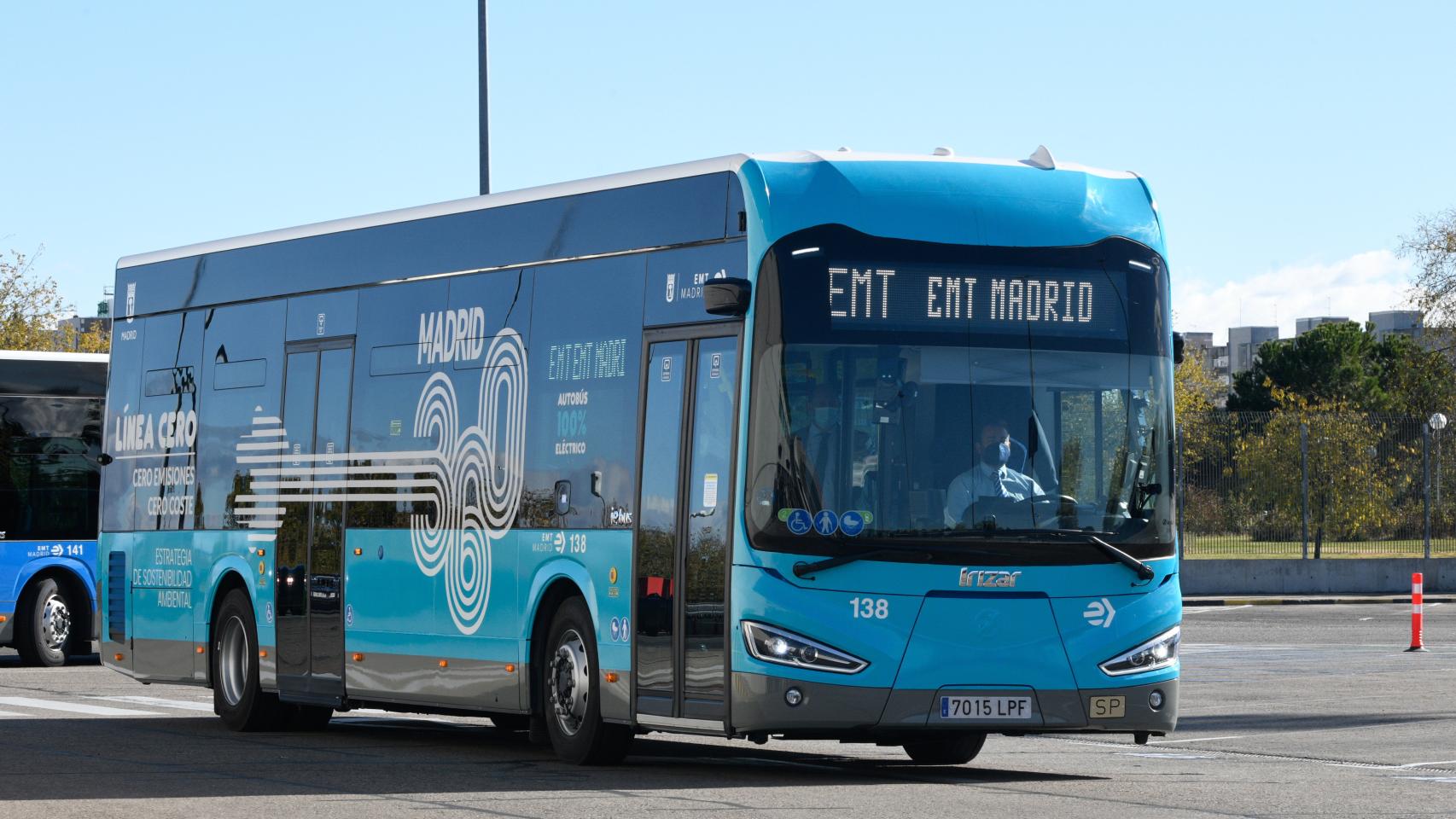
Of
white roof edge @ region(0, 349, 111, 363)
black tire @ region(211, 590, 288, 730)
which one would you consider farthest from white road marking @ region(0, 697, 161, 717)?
white roof edge @ region(0, 349, 111, 363)

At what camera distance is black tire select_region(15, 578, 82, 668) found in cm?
2589

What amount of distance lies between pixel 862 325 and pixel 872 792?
8.02ft

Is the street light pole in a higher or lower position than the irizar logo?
higher

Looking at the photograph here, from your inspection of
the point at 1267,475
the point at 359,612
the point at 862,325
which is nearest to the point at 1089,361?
the point at 862,325

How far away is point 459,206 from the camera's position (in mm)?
15539

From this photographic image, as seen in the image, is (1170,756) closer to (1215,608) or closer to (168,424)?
(168,424)

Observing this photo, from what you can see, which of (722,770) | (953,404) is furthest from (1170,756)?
(953,404)

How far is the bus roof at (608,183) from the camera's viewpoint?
12.7 metres

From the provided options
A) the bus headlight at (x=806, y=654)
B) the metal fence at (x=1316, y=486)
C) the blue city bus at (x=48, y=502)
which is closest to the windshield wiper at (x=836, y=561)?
the bus headlight at (x=806, y=654)

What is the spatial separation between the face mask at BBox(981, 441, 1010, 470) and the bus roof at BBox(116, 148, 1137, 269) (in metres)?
1.69

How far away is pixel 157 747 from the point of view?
1548cm

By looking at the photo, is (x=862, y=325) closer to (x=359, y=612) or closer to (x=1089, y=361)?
(x=1089, y=361)

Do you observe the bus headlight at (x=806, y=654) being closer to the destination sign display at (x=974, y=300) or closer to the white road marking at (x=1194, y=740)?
the destination sign display at (x=974, y=300)

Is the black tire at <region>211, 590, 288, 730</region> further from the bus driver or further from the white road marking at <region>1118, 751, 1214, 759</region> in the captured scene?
the bus driver
